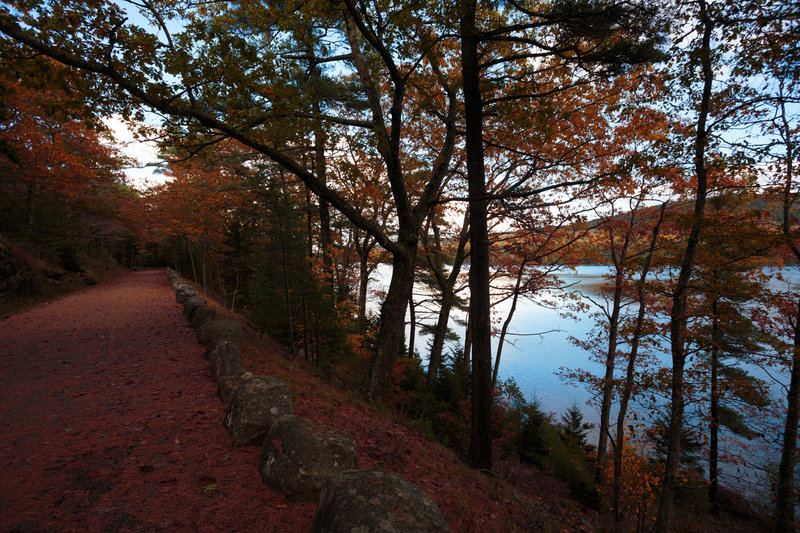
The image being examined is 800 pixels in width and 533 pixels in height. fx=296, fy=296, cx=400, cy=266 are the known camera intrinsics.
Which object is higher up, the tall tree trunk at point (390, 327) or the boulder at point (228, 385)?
the tall tree trunk at point (390, 327)

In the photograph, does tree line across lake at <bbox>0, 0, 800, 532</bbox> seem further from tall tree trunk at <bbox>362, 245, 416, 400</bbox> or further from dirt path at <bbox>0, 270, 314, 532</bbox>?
dirt path at <bbox>0, 270, 314, 532</bbox>

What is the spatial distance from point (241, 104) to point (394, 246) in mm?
4102

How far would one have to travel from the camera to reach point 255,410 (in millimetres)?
3510

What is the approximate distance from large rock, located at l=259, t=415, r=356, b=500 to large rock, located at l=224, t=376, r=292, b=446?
0.41 m

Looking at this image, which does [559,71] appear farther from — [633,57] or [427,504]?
[427,504]

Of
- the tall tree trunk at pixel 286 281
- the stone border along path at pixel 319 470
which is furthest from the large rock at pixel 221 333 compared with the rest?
the tall tree trunk at pixel 286 281

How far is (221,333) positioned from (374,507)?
5842mm

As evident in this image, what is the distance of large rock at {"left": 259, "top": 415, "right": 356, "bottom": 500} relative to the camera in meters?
2.70

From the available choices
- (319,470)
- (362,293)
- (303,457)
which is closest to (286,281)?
(362,293)

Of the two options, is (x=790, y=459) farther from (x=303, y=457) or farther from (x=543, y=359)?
(x=543, y=359)

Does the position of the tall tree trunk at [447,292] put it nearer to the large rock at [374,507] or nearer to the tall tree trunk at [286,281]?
the tall tree trunk at [286,281]

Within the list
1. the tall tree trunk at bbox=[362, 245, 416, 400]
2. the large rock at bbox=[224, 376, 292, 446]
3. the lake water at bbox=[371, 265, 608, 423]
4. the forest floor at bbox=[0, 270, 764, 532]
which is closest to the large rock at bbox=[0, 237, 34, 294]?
the forest floor at bbox=[0, 270, 764, 532]

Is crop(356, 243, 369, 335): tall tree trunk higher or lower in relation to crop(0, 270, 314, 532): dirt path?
higher

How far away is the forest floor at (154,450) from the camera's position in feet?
7.89
